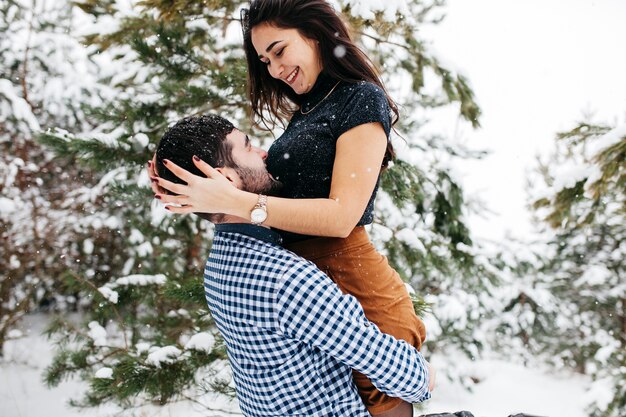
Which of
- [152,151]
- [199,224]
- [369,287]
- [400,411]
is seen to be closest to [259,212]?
[369,287]

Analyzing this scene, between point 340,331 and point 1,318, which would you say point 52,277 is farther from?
point 340,331

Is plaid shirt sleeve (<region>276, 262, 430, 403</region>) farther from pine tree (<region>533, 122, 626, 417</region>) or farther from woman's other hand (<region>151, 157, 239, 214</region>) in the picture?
pine tree (<region>533, 122, 626, 417</region>)

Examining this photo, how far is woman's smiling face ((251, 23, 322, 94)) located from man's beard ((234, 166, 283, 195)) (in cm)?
41

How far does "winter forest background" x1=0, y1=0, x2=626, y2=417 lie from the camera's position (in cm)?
313

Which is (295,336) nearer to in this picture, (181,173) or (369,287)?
(369,287)

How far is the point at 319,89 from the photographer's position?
1751 millimetres

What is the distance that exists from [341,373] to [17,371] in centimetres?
704

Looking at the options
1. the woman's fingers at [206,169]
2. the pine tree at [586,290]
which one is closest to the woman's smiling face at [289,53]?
the woman's fingers at [206,169]

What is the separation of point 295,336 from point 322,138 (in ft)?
2.14

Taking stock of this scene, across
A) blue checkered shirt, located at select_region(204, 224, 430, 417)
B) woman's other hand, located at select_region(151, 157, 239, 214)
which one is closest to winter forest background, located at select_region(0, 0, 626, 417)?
blue checkered shirt, located at select_region(204, 224, 430, 417)

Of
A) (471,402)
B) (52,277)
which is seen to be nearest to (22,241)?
(52,277)

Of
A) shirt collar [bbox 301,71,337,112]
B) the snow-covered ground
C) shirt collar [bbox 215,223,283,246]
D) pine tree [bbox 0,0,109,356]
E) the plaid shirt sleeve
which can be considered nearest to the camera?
the plaid shirt sleeve

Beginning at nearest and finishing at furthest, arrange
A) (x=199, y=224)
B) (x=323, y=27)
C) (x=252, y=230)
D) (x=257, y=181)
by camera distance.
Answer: (x=252, y=230) < (x=257, y=181) < (x=323, y=27) < (x=199, y=224)

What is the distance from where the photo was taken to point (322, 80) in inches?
68.7
